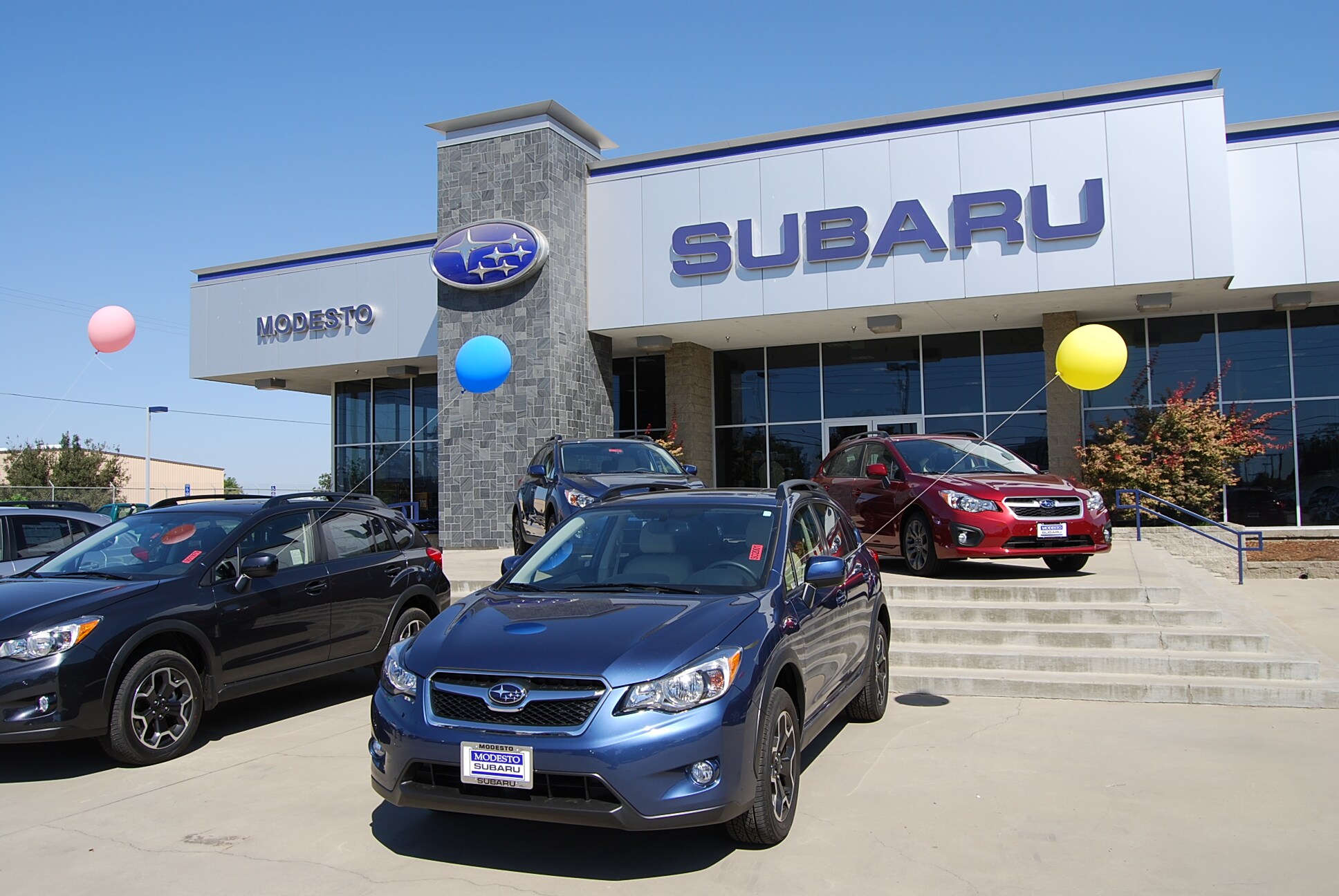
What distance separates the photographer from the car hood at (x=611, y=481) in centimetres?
1227

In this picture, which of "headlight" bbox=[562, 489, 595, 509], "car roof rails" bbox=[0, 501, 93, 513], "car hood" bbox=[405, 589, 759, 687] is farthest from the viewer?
"headlight" bbox=[562, 489, 595, 509]

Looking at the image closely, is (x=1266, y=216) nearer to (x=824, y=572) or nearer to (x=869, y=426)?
(x=869, y=426)

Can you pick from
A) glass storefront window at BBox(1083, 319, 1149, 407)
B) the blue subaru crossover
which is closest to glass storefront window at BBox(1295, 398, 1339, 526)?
glass storefront window at BBox(1083, 319, 1149, 407)

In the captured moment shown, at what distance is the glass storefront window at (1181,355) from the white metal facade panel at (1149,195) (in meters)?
3.52

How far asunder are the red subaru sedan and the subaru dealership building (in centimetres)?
591

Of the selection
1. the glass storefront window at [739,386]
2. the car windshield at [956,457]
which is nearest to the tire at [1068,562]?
the car windshield at [956,457]

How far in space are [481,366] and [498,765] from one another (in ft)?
38.2

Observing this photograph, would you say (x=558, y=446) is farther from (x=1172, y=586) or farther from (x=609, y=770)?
(x=609, y=770)

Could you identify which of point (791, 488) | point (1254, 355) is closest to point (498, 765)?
point (791, 488)

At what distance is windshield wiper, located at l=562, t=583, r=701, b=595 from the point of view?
5.16 m

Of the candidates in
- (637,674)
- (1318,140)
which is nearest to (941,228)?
(1318,140)

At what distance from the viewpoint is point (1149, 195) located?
15953 mm

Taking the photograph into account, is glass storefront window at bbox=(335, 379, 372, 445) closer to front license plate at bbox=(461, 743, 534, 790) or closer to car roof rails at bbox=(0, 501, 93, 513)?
car roof rails at bbox=(0, 501, 93, 513)

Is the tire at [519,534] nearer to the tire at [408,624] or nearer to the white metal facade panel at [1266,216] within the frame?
the tire at [408,624]
